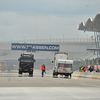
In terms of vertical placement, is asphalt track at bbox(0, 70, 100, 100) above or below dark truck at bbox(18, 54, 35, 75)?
below

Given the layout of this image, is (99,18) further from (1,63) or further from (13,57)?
(13,57)

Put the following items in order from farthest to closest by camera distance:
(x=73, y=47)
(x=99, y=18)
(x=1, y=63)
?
1. (x=1, y=63)
2. (x=73, y=47)
3. (x=99, y=18)

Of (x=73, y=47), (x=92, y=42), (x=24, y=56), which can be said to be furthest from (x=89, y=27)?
(x=92, y=42)

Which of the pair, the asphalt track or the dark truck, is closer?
the asphalt track

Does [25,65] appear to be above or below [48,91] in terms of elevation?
above

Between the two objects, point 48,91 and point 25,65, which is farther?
point 25,65

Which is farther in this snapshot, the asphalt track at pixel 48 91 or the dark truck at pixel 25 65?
the dark truck at pixel 25 65

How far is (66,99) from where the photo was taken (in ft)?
28.9

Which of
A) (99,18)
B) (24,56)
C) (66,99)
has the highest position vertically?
(99,18)

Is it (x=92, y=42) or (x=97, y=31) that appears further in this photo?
(x=92, y=42)

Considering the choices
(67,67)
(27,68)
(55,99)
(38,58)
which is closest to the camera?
(55,99)

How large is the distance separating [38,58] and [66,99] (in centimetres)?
9697

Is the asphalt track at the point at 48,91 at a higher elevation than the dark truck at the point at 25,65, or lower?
lower

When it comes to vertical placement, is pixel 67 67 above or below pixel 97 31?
below
